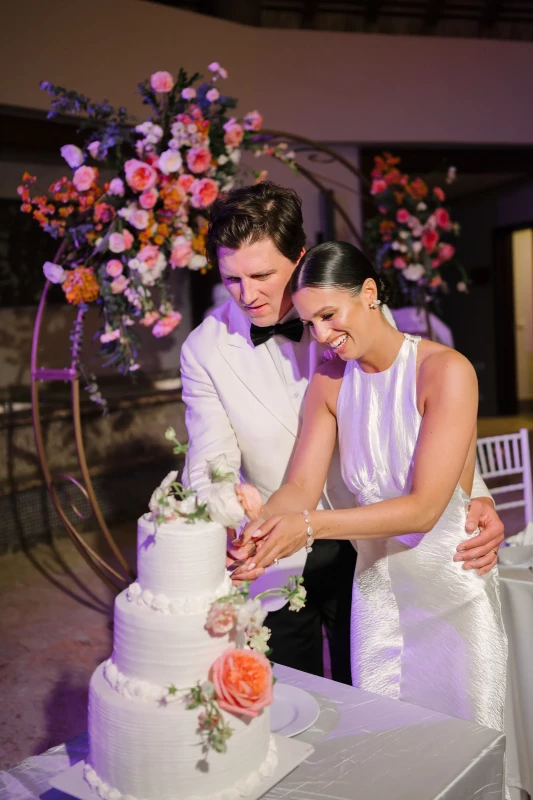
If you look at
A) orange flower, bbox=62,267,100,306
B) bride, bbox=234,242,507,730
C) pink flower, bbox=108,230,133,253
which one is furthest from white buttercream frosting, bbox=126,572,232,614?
orange flower, bbox=62,267,100,306

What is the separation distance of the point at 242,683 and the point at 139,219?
300cm

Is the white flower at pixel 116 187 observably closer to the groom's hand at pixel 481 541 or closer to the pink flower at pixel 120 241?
the pink flower at pixel 120 241

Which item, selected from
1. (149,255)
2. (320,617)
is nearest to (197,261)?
(149,255)

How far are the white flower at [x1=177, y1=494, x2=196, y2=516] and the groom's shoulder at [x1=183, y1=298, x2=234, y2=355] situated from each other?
1.15 meters

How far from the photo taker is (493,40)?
8.33 metres

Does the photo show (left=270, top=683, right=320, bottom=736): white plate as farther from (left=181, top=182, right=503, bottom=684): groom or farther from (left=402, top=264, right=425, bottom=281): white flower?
(left=402, top=264, right=425, bottom=281): white flower

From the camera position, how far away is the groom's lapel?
7.80 feet

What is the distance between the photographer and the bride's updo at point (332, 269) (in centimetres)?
196

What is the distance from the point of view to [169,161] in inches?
153

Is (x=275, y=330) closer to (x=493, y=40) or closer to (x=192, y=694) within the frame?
(x=192, y=694)

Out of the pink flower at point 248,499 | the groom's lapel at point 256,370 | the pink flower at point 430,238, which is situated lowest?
the pink flower at point 248,499

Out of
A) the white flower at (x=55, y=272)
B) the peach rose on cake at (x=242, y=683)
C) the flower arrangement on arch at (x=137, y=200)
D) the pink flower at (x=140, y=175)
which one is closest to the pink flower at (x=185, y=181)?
the flower arrangement on arch at (x=137, y=200)

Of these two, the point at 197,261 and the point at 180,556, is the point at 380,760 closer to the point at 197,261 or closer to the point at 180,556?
the point at 180,556

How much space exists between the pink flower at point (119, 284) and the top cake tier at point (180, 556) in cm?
279
